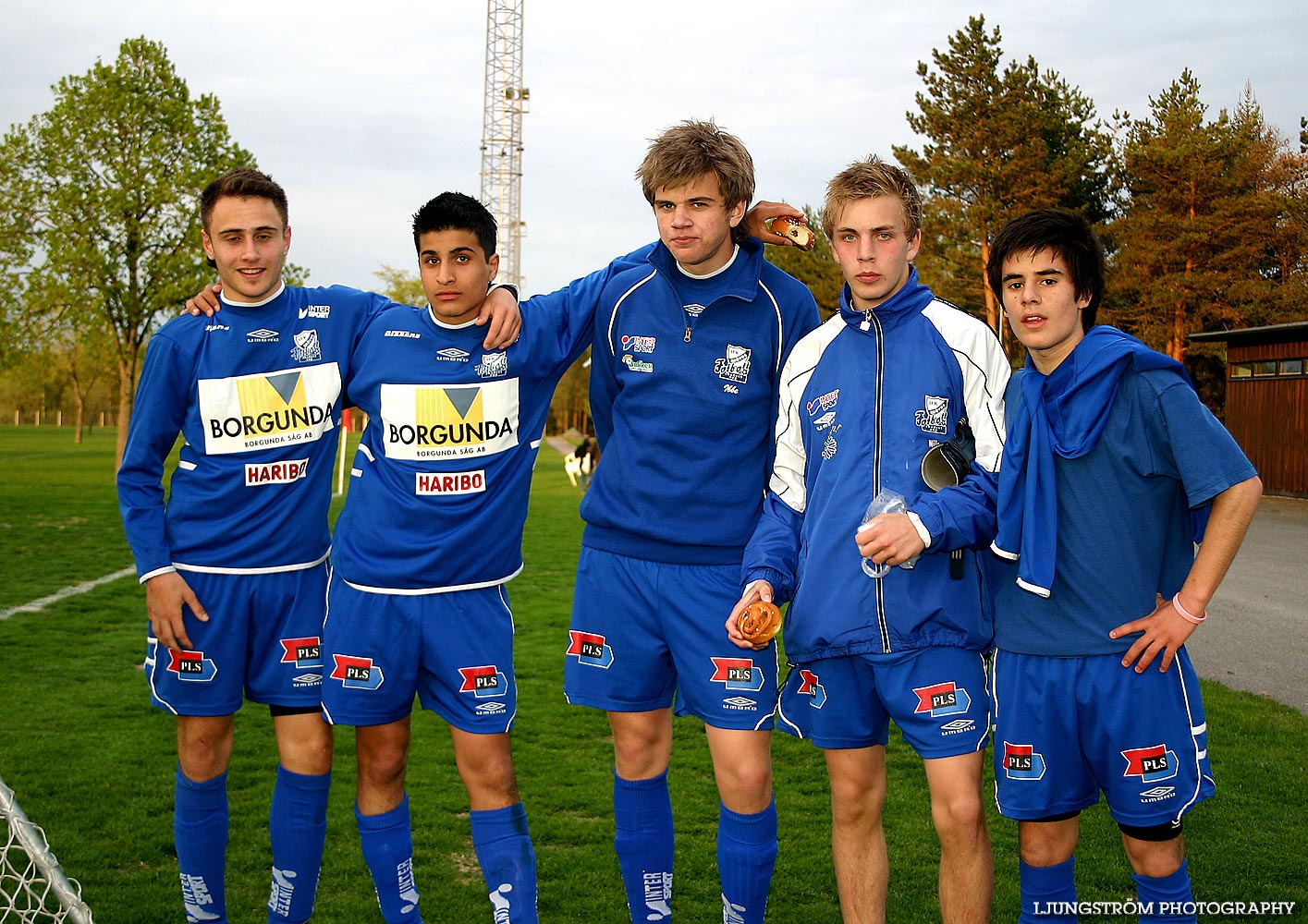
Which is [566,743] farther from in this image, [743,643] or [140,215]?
[140,215]

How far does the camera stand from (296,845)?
3510 mm

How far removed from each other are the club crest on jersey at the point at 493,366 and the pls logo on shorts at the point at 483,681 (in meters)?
0.92

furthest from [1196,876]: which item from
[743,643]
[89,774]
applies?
[89,774]

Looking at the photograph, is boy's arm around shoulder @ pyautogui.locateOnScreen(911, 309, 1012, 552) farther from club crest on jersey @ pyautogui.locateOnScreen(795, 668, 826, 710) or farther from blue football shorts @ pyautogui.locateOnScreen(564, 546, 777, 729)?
blue football shorts @ pyautogui.locateOnScreen(564, 546, 777, 729)

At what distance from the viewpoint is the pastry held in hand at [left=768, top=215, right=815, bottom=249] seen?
3.69m

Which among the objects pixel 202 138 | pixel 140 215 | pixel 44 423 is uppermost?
pixel 202 138

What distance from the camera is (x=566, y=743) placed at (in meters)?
6.38

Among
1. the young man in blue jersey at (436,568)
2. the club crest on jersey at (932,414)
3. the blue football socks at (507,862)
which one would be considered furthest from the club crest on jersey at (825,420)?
the blue football socks at (507,862)

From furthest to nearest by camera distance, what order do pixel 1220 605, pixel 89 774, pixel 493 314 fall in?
pixel 1220 605, pixel 89 774, pixel 493 314

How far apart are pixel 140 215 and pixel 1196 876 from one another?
23373mm

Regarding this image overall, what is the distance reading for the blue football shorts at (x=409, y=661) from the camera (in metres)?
3.44

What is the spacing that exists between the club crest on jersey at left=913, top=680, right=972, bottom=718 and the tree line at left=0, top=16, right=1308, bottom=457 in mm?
20221

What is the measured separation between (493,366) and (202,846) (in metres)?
1.81

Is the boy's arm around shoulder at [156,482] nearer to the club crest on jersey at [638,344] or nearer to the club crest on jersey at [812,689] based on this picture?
the club crest on jersey at [638,344]
